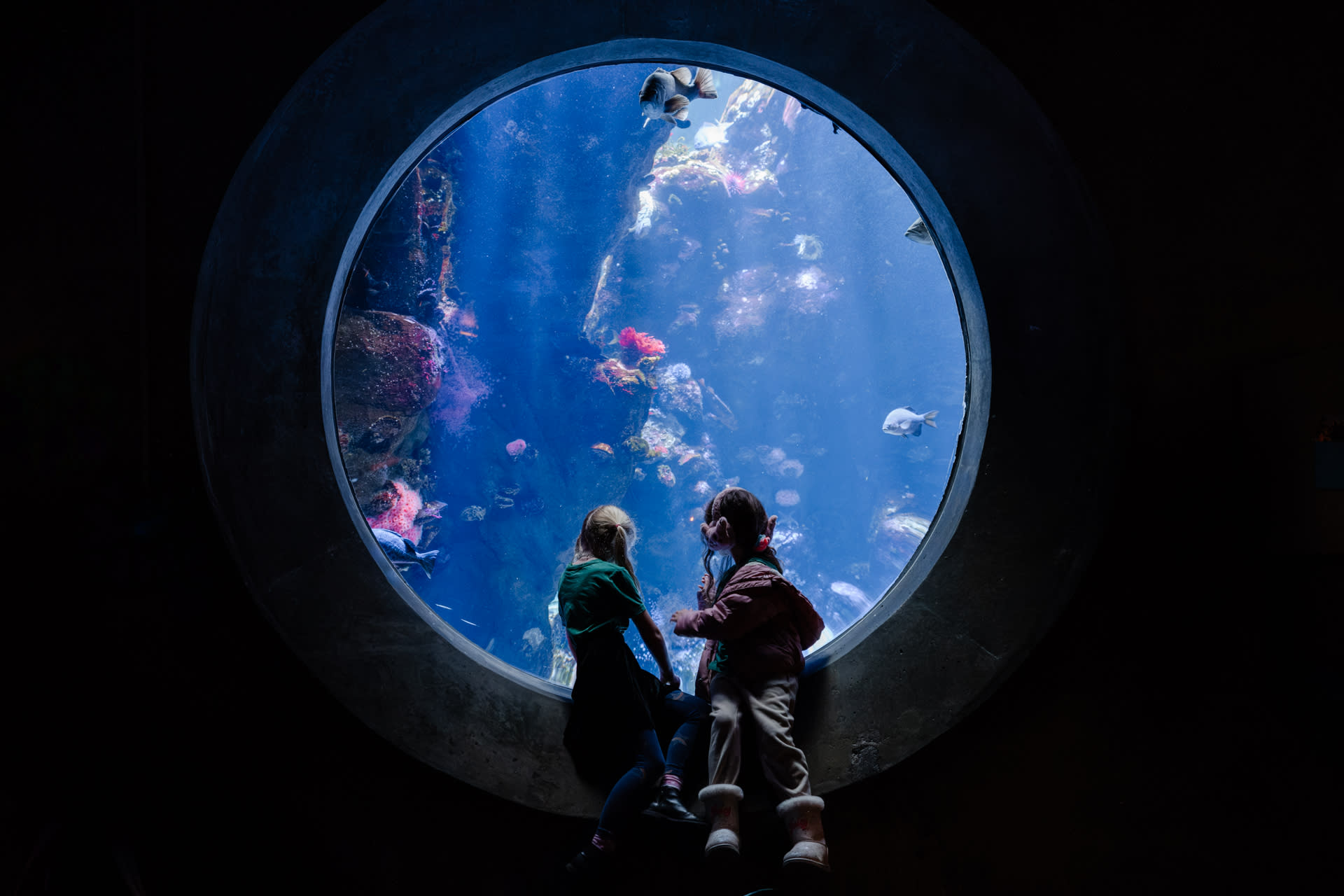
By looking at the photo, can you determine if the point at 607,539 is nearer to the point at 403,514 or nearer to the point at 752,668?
the point at 752,668

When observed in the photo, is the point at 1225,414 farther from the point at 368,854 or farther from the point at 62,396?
the point at 62,396

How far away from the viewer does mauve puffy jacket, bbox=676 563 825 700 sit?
1910 millimetres

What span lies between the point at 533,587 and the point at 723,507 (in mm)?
14620

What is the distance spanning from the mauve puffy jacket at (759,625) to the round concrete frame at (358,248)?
173 millimetres

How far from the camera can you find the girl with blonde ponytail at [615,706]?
A: 5.64 ft

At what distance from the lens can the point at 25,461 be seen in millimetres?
1481

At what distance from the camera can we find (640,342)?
708 inches

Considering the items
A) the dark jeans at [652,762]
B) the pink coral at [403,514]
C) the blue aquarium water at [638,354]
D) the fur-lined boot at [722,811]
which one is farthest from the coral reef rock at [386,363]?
the fur-lined boot at [722,811]

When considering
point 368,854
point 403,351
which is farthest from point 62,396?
point 403,351

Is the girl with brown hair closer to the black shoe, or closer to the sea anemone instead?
the black shoe

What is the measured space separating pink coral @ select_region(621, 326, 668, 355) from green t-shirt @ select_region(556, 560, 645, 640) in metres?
16.0

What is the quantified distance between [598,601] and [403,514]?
12084 millimetres

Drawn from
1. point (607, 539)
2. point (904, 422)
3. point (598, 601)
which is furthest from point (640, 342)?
point (598, 601)

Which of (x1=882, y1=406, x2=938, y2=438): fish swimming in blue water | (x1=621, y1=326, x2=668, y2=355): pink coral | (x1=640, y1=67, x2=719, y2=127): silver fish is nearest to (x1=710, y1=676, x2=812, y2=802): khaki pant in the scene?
(x1=640, y1=67, x2=719, y2=127): silver fish
